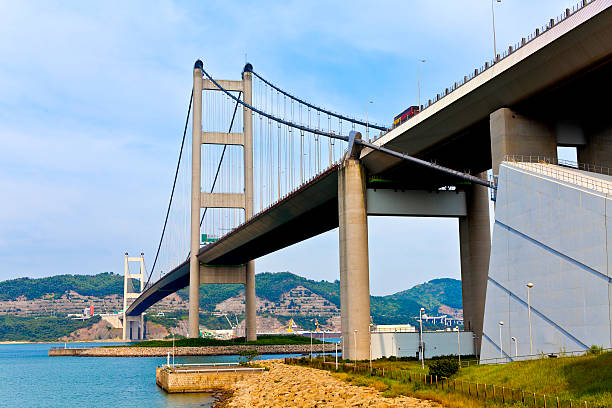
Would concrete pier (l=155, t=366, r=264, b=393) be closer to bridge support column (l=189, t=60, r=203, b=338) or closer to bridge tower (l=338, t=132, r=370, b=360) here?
bridge tower (l=338, t=132, r=370, b=360)

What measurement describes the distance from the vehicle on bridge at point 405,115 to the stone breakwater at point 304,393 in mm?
17070

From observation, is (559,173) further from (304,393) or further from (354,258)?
(354,258)

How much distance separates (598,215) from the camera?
84.2 feet

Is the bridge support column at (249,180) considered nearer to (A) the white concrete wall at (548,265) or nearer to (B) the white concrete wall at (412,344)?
(B) the white concrete wall at (412,344)

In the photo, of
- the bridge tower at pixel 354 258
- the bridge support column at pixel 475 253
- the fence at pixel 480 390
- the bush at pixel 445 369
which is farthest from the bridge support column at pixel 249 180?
the bush at pixel 445 369

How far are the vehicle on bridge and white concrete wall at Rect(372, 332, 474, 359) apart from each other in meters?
14.9

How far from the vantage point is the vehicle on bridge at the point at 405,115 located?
45094 mm

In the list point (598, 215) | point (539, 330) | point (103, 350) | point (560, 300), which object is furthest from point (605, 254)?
point (103, 350)

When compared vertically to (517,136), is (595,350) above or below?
below

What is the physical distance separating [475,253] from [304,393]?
20.8 m

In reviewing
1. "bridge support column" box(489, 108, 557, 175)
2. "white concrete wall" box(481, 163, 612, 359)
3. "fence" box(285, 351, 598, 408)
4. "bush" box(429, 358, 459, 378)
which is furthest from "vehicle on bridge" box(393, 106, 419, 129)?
"bush" box(429, 358, 459, 378)

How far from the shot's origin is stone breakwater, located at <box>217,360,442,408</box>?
2967 cm

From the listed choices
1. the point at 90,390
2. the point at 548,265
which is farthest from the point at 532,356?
the point at 90,390

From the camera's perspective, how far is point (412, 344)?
4906cm
